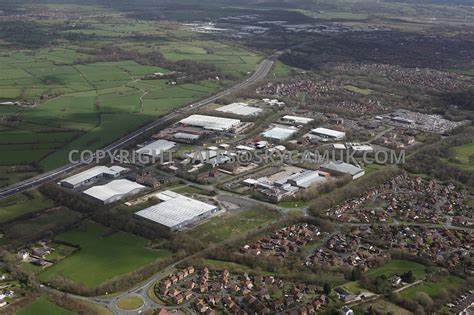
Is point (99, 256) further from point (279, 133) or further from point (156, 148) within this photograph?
point (279, 133)

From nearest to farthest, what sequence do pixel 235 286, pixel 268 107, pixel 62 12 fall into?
1. pixel 235 286
2. pixel 268 107
3. pixel 62 12

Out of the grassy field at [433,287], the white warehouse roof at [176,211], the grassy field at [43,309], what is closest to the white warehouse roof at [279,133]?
the white warehouse roof at [176,211]

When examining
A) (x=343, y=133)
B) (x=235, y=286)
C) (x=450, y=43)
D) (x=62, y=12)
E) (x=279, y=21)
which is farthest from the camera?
(x=62, y=12)

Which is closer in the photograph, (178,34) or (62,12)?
(178,34)

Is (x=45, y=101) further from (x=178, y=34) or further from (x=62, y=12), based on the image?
(x=62, y=12)

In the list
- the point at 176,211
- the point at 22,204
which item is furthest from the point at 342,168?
the point at 22,204

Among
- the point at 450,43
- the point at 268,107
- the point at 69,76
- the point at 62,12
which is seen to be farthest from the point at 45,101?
the point at 62,12
